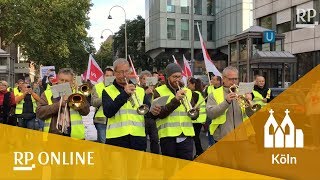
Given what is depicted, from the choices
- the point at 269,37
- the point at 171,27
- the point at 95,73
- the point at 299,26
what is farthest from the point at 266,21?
the point at 95,73

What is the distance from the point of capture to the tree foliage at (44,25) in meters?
48.3

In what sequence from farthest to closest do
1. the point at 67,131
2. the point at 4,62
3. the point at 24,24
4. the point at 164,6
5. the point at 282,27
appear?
1. the point at 164,6
2. the point at 24,24
3. the point at 282,27
4. the point at 4,62
5. the point at 67,131

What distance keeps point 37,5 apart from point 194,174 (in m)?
45.5

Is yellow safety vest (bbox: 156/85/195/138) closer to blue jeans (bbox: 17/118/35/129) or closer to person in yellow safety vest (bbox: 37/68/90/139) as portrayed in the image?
person in yellow safety vest (bbox: 37/68/90/139)

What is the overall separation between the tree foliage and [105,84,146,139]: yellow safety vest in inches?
1669

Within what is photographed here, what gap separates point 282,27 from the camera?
4119cm

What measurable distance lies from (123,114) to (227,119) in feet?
4.44

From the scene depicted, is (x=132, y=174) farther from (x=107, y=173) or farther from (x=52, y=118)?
(x=52, y=118)

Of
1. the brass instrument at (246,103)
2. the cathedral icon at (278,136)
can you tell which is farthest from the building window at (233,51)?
the brass instrument at (246,103)

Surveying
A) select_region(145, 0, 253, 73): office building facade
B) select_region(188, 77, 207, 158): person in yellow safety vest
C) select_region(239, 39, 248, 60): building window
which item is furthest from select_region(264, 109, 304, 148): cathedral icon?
select_region(145, 0, 253, 73): office building facade

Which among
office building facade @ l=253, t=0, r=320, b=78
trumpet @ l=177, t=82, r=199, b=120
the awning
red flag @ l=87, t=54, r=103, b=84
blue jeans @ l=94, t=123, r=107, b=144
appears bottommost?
Result: blue jeans @ l=94, t=123, r=107, b=144

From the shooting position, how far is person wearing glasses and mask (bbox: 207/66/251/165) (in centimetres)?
714

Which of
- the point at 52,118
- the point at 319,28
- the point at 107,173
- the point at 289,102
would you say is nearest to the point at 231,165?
the point at 107,173

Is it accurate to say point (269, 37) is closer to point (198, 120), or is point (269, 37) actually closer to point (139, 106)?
point (198, 120)
